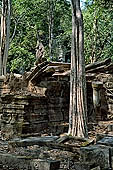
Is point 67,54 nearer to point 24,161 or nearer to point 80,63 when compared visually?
point 80,63

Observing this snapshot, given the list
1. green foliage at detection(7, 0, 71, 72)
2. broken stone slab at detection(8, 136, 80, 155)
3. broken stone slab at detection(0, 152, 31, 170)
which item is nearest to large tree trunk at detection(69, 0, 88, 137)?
broken stone slab at detection(8, 136, 80, 155)

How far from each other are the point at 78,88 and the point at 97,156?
12.3ft

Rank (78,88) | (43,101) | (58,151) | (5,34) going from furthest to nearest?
(5,34) < (43,101) < (78,88) < (58,151)

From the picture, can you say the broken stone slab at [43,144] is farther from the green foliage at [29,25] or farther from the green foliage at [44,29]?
the green foliage at [29,25]

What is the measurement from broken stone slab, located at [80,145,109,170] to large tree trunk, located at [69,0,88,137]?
11.0 ft

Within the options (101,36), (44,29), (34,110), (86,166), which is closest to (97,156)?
(86,166)

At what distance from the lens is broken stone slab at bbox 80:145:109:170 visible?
13.1ft

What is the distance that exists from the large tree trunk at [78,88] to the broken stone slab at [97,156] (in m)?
3.36

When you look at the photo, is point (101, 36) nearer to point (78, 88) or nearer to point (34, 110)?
point (34, 110)

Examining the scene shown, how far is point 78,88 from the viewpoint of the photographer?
7641 mm

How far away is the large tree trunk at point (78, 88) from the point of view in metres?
7.57

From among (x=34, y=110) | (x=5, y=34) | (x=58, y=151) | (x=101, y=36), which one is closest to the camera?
(x=58, y=151)

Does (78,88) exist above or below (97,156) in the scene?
above

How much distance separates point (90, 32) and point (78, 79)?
13655mm
